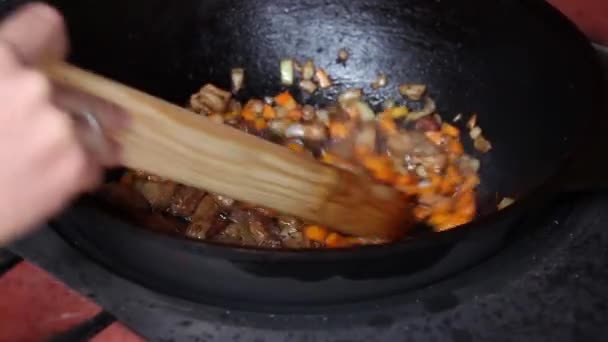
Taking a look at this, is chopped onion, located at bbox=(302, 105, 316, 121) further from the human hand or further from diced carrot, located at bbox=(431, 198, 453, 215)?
the human hand

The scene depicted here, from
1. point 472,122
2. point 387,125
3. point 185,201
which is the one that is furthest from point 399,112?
point 185,201

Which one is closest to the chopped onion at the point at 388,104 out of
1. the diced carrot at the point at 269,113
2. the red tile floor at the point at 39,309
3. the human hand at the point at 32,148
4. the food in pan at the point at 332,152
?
the food in pan at the point at 332,152

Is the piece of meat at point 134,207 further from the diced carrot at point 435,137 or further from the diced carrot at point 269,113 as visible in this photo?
the diced carrot at point 435,137

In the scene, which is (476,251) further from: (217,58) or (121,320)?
(217,58)

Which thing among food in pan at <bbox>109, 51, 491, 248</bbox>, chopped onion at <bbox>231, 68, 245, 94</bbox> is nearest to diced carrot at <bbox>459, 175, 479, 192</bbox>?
food in pan at <bbox>109, 51, 491, 248</bbox>

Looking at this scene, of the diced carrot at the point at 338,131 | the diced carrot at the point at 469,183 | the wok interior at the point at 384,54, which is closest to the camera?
the wok interior at the point at 384,54

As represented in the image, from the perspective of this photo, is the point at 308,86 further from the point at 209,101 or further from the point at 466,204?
the point at 466,204

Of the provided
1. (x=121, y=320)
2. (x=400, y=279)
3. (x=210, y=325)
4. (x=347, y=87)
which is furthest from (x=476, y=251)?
(x=347, y=87)
